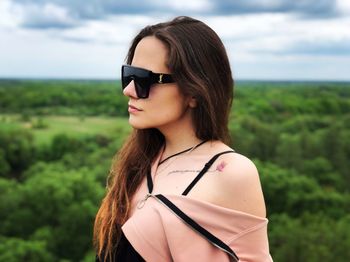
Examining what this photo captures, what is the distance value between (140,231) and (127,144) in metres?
0.38

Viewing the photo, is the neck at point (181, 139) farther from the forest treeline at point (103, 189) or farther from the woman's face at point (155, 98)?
the forest treeline at point (103, 189)

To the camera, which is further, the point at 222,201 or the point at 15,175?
the point at 15,175

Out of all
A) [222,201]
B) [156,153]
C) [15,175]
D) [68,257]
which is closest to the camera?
[222,201]

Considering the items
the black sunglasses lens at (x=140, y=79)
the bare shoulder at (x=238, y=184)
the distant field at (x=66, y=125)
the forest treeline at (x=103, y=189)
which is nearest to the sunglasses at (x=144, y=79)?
the black sunglasses lens at (x=140, y=79)

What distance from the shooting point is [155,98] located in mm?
1261

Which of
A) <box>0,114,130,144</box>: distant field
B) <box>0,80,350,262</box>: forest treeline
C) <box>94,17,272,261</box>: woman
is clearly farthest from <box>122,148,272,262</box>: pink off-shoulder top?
<box>0,114,130,144</box>: distant field

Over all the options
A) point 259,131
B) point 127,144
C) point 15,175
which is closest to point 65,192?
point 15,175

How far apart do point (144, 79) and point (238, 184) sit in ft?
1.07

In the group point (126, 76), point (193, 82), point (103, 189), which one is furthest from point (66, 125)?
point (193, 82)

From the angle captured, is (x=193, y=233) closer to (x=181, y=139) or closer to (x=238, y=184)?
(x=238, y=184)

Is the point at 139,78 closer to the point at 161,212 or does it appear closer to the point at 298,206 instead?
the point at 161,212

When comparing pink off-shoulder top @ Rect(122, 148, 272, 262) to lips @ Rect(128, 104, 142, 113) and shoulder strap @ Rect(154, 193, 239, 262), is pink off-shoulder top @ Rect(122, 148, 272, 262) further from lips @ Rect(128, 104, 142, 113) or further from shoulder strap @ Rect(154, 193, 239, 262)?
lips @ Rect(128, 104, 142, 113)

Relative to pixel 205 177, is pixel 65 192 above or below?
below

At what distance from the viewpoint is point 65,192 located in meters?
18.7
